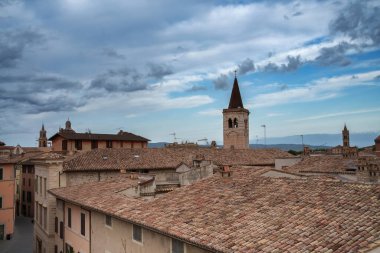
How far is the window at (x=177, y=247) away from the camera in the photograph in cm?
1426

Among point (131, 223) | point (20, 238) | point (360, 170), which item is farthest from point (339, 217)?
point (20, 238)

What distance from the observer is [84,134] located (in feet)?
238

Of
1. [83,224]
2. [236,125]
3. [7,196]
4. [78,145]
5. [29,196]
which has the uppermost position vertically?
[236,125]

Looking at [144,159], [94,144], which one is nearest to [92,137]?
[94,144]

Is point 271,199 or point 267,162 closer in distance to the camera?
point 271,199

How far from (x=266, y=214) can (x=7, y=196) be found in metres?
38.4

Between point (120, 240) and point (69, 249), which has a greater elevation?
point (120, 240)

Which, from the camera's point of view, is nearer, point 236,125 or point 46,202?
point 46,202

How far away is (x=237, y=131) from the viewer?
92.4 meters

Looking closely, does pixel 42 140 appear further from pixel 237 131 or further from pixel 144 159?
pixel 144 159

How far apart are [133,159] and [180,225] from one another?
28.2 metres

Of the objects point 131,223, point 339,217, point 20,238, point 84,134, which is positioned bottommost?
point 20,238

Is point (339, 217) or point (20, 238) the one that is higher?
point (339, 217)

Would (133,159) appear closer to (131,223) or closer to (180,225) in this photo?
(131,223)
